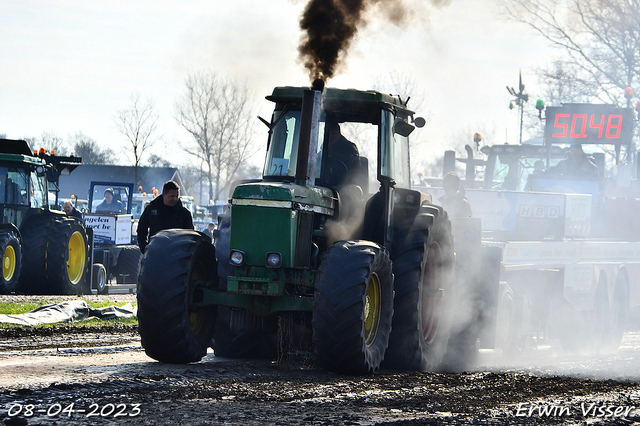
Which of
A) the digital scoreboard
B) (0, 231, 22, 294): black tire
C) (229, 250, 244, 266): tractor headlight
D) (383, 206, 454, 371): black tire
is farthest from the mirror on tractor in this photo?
the digital scoreboard

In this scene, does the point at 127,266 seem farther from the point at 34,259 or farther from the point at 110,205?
the point at 34,259

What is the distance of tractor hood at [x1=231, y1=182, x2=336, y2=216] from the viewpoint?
704 centimetres

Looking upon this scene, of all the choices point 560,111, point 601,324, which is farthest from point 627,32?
point 601,324

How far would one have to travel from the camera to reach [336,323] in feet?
21.8

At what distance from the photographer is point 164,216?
31.9ft

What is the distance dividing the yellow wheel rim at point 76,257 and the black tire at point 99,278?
46.3 inches

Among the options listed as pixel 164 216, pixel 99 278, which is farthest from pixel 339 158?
A: pixel 99 278

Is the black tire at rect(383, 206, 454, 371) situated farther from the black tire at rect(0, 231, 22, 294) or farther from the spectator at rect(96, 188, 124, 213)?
the spectator at rect(96, 188, 124, 213)

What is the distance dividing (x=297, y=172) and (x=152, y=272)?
1.47 metres

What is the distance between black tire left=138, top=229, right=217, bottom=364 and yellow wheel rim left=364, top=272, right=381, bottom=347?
1.43 metres

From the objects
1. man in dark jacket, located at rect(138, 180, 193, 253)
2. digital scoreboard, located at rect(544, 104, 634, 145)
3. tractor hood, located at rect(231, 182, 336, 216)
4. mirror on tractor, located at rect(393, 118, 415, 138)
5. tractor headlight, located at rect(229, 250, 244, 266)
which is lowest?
tractor headlight, located at rect(229, 250, 244, 266)

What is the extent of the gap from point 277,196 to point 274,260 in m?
0.53

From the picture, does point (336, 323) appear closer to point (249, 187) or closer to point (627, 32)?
point (249, 187)

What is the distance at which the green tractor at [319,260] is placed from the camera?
22.6ft
